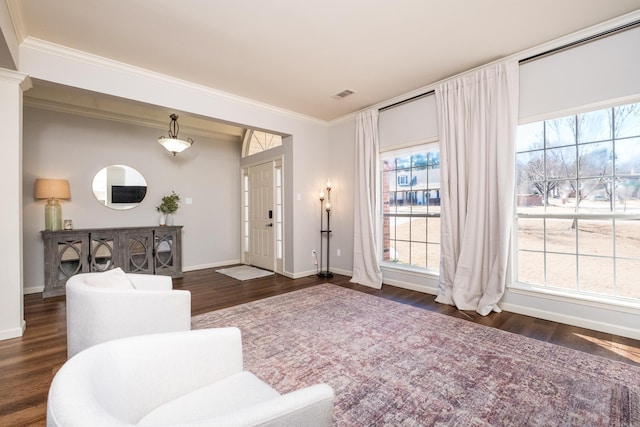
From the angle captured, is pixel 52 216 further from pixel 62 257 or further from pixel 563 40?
pixel 563 40

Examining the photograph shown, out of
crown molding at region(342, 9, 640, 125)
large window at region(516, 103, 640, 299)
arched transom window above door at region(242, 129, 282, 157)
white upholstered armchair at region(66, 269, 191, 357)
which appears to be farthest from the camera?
arched transom window above door at region(242, 129, 282, 157)

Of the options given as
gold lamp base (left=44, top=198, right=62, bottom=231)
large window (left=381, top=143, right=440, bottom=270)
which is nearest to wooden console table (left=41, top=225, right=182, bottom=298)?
gold lamp base (left=44, top=198, right=62, bottom=231)

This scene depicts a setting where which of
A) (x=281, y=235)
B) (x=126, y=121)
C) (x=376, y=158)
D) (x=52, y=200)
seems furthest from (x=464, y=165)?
(x=52, y=200)

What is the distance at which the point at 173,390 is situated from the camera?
112 cm

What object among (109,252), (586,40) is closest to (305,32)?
(586,40)

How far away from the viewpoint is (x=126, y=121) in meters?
4.89

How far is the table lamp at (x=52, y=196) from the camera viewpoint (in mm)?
3953

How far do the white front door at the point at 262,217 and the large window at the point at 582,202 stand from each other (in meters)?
3.88

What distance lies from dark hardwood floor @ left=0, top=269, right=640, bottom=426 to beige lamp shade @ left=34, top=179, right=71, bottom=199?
1389 mm

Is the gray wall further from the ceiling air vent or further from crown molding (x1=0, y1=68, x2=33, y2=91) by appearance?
the ceiling air vent

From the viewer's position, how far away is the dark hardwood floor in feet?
5.95

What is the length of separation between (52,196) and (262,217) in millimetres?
3129

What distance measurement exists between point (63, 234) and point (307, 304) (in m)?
3.57

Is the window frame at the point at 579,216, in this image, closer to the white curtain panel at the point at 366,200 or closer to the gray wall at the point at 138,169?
the white curtain panel at the point at 366,200
